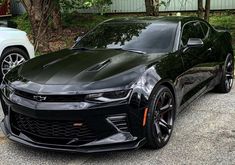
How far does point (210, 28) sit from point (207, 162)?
3243 mm

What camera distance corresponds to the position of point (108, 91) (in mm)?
4172

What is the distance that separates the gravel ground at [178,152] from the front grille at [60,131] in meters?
0.27

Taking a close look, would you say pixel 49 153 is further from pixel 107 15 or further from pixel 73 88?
pixel 107 15

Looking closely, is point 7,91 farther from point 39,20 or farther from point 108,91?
point 39,20

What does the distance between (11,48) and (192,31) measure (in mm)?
3547

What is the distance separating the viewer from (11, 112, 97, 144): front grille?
13.7ft

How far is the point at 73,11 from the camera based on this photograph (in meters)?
17.7

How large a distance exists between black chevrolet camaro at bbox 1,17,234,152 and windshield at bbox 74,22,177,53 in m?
0.01

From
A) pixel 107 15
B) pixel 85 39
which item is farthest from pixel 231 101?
pixel 107 15

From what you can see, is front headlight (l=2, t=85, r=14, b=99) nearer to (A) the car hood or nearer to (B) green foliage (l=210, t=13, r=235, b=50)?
(A) the car hood

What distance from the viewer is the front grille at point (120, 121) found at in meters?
4.16

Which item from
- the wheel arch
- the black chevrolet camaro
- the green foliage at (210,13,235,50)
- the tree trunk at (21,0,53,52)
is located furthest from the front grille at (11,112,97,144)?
the green foliage at (210,13,235,50)

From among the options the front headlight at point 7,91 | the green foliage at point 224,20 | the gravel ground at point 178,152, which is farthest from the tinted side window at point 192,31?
the green foliage at point 224,20

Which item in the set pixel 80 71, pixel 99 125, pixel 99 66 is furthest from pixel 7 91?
pixel 99 125
